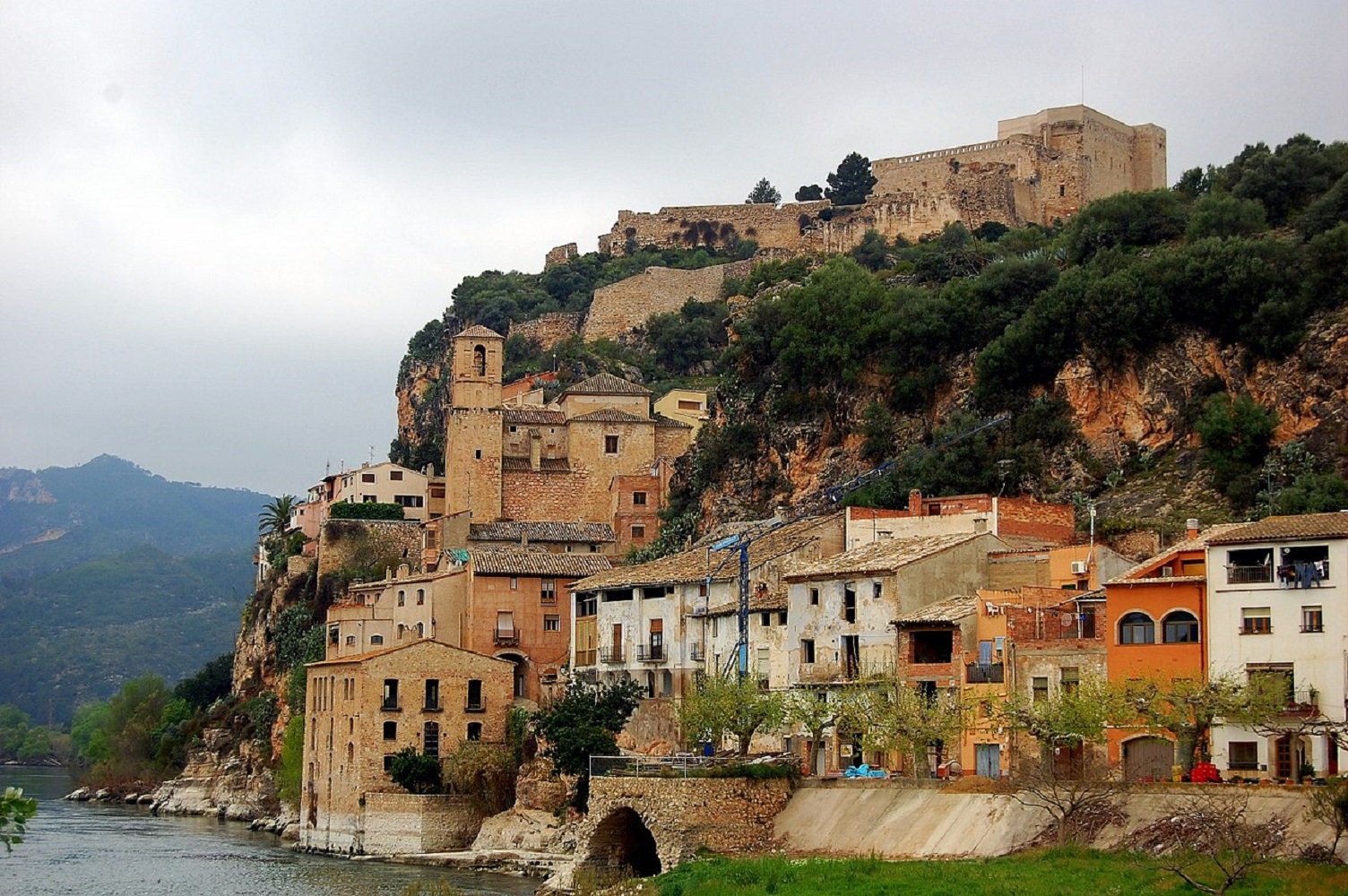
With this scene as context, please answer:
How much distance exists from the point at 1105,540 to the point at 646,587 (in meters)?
15.8

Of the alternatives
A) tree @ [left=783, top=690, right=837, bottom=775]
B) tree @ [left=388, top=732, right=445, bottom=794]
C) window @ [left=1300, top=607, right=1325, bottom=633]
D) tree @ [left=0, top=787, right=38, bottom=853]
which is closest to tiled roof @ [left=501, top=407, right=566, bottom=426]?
tree @ [left=388, top=732, right=445, bottom=794]

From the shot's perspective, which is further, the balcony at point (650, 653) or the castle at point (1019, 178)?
the castle at point (1019, 178)

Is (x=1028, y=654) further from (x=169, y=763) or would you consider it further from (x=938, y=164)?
(x=938, y=164)

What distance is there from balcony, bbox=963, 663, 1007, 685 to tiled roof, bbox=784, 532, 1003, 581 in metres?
5.10

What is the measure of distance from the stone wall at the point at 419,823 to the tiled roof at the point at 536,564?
11840 millimetres

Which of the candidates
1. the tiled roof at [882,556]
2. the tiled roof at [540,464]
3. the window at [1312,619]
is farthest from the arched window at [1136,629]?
the tiled roof at [540,464]

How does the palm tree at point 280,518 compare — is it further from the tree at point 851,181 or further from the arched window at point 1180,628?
the arched window at point 1180,628

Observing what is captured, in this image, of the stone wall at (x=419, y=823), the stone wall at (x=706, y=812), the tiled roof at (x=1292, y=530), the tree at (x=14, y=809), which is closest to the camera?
the tree at (x=14, y=809)

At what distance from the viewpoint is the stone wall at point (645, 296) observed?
4761 inches

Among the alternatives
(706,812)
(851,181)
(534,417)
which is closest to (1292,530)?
(706,812)

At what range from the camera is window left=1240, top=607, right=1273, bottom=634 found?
42.4 m

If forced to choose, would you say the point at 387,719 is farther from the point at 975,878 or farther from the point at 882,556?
the point at 975,878

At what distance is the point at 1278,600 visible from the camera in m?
42.3

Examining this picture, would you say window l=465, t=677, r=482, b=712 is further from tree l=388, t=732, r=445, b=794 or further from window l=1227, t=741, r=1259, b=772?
window l=1227, t=741, r=1259, b=772
